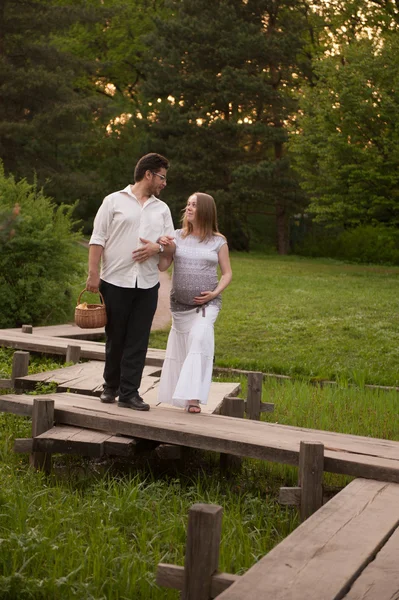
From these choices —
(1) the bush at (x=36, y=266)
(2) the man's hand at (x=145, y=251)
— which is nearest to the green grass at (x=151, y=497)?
(2) the man's hand at (x=145, y=251)

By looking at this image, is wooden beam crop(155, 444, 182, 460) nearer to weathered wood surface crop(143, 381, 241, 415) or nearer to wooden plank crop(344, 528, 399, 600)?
weathered wood surface crop(143, 381, 241, 415)

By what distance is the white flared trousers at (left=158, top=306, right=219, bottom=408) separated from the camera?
6926mm

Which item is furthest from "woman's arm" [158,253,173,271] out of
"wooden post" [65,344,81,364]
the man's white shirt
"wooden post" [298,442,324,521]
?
"wooden post" [65,344,81,364]

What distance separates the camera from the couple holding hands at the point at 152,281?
6699mm

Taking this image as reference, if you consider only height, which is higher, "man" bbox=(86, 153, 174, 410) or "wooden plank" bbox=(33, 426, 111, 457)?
"man" bbox=(86, 153, 174, 410)

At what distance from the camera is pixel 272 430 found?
6.45 metres

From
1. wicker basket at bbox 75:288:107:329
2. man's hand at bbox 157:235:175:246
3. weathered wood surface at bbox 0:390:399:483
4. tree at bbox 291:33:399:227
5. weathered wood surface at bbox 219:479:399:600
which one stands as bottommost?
weathered wood surface at bbox 219:479:399:600

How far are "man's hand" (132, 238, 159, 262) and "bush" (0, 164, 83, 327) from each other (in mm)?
7584

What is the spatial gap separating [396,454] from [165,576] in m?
2.53

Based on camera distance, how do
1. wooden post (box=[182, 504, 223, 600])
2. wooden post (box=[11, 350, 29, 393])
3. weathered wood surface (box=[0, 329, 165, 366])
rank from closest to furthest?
1. wooden post (box=[182, 504, 223, 600])
2. wooden post (box=[11, 350, 29, 393])
3. weathered wood surface (box=[0, 329, 165, 366])

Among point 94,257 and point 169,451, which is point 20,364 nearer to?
point 94,257

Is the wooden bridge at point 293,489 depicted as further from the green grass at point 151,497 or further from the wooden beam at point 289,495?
the green grass at point 151,497

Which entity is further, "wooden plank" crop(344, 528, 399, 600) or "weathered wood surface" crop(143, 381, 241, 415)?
"weathered wood surface" crop(143, 381, 241, 415)

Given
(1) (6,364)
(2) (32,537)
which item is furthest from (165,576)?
(1) (6,364)
